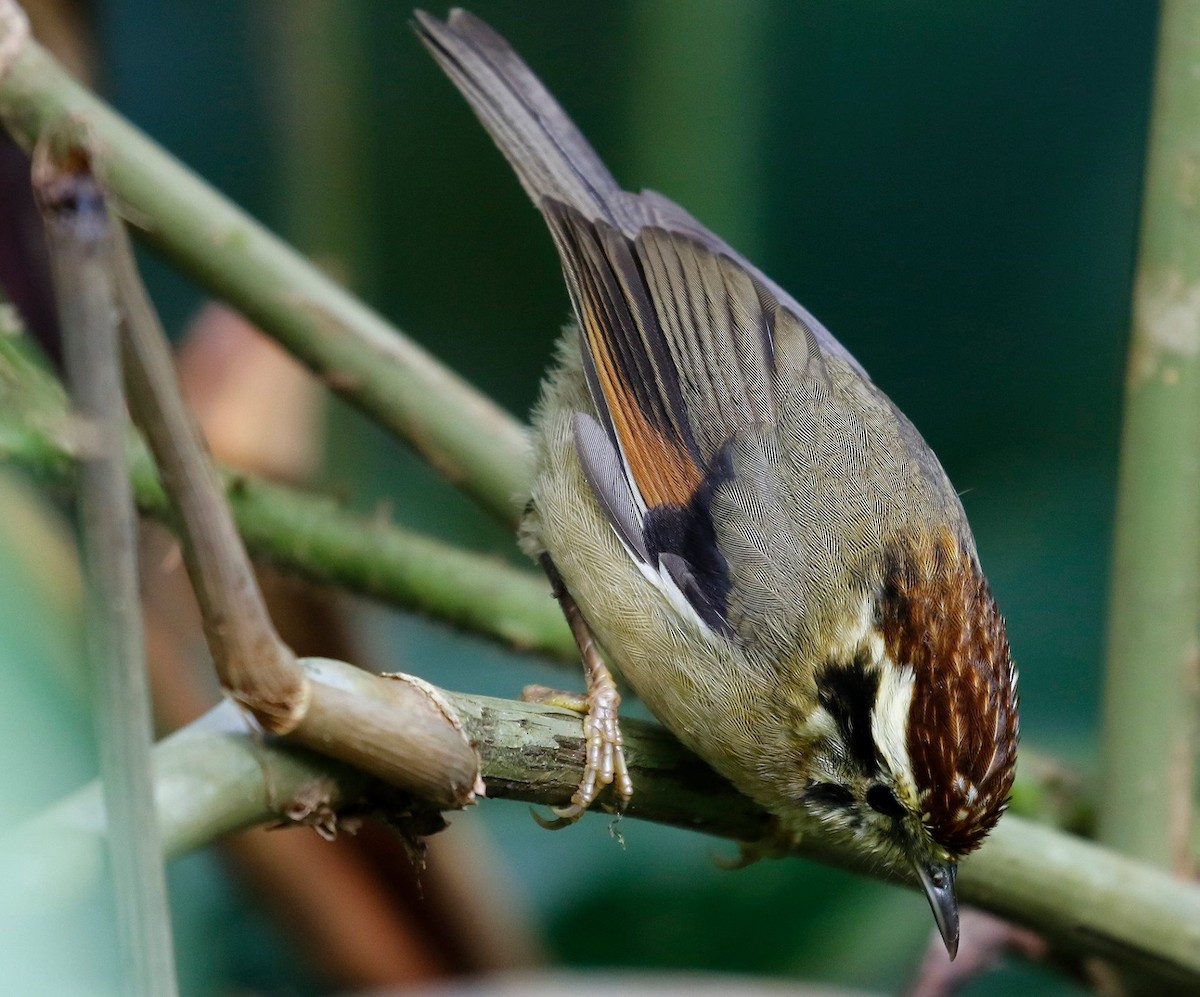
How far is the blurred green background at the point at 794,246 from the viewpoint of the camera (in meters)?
4.32

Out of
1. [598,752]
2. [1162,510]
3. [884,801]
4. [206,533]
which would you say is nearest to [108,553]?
[206,533]

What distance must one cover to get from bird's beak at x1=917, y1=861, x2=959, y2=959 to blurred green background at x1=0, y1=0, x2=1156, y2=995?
197cm

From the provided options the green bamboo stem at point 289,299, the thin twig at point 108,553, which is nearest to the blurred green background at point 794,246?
the green bamboo stem at point 289,299

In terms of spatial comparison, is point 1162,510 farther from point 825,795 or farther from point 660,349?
point 660,349

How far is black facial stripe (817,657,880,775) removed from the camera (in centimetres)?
224

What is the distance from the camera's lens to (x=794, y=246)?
4785 mm

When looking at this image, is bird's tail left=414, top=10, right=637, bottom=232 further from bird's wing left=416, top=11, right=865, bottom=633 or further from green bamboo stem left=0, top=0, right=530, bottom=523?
green bamboo stem left=0, top=0, right=530, bottom=523

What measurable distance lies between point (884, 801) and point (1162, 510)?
0.91m

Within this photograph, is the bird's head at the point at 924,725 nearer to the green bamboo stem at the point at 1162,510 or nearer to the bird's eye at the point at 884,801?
the bird's eye at the point at 884,801

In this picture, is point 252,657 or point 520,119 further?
point 520,119

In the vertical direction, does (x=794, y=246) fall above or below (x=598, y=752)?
above

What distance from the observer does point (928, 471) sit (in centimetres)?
266

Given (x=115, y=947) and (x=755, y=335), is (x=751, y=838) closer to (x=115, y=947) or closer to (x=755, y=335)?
(x=755, y=335)

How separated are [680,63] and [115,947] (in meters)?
4.15
